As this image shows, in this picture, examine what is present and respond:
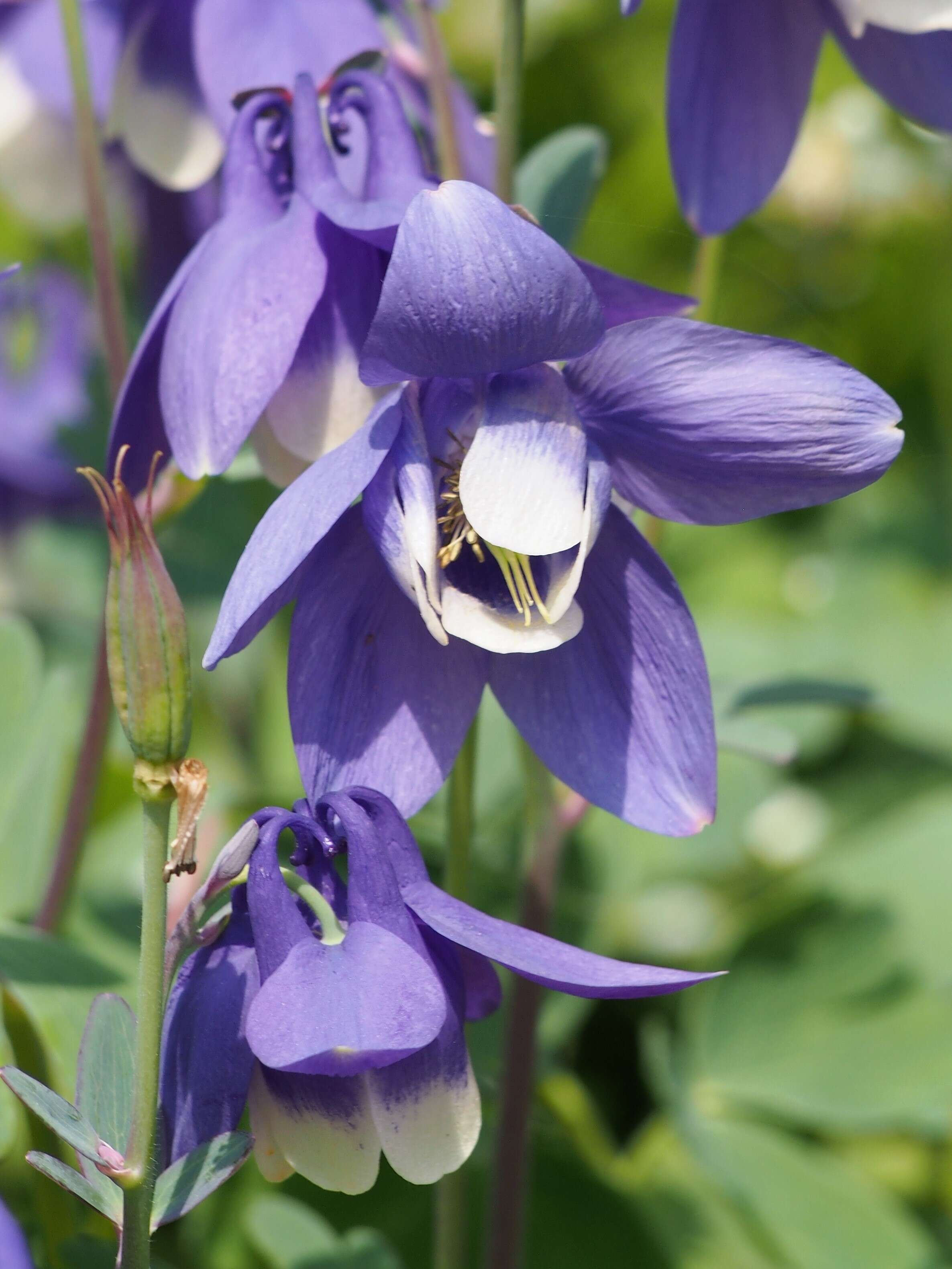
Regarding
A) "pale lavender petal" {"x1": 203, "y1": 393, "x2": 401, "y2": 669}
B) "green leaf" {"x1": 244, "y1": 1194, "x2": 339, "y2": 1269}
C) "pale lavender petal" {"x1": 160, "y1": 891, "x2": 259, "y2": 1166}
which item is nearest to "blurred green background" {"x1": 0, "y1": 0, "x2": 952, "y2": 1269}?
"green leaf" {"x1": 244, "y1": 1194, "x2": 339, "y2": 1269}

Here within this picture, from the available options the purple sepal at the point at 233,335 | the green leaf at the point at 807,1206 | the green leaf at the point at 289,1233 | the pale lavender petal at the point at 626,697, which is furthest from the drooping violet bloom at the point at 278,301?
the green leaf at the point at 807,1206

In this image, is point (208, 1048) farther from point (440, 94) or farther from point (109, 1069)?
point (440, 94)

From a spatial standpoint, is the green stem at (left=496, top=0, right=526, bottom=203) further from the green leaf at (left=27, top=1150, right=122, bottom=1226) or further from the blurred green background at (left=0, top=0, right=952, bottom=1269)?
the green leaf at (left=27, top=1150, right=122, bottom=1226)

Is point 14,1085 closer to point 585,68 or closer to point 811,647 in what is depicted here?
point 811,647

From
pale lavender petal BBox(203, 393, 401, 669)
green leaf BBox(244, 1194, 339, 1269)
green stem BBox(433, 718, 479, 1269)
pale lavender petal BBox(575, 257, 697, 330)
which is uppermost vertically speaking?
pale lavender petal BBox(575, 257, 697, 330)

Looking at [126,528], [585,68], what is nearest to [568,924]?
[126,528]

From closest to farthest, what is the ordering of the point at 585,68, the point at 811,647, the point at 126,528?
the point at 126,528, the point at 811,647, the point at 585,68
